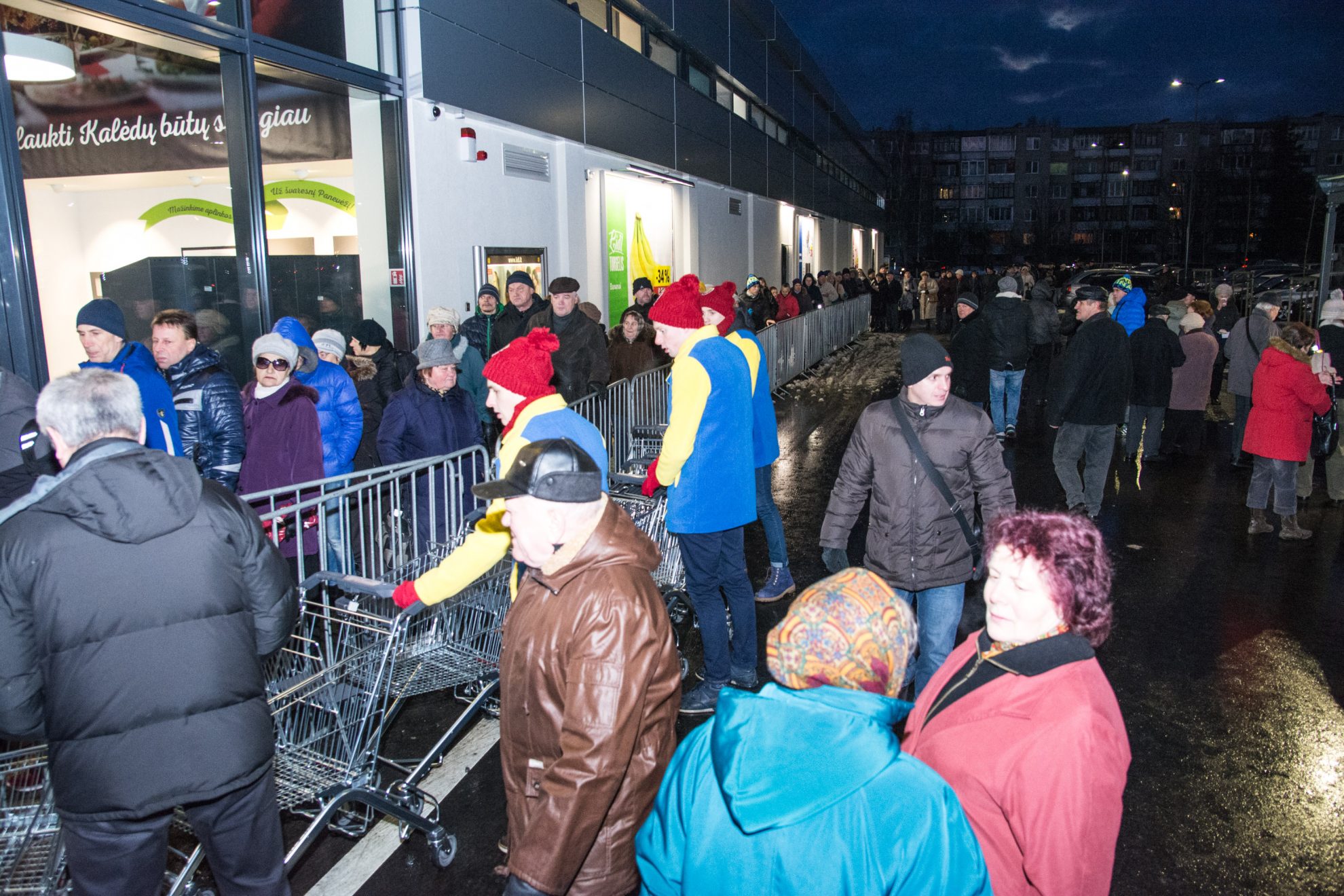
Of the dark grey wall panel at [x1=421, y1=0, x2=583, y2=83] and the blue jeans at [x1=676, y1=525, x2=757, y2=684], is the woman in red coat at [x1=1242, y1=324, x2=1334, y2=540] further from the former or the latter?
the dark grey wall panel at [x1=421, y1=0, x2=583, y2=83]

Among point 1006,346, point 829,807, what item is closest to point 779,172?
point 1006,346

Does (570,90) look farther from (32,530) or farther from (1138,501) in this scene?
(32,530)

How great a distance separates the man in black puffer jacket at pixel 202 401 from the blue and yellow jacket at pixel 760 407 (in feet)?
10.6

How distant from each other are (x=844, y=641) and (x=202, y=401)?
16.0ft

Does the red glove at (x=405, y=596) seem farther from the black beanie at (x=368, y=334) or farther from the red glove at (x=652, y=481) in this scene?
the black beanie at (x=368, y=334)

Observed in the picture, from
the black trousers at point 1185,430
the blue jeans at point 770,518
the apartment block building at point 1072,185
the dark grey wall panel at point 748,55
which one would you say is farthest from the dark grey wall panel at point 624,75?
the apartment block building at point 1072,185

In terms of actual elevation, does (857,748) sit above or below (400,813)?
above

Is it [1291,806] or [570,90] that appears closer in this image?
[1291,806]

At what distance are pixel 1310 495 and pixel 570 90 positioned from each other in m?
11.3

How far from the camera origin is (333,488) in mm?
6086

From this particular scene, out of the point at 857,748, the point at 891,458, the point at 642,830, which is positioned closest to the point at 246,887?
the point at 642,830

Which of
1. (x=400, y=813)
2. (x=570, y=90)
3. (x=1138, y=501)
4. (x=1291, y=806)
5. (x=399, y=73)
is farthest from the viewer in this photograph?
(x=570, y=90)

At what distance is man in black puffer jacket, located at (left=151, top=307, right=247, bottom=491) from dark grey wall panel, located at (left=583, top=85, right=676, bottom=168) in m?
10.4

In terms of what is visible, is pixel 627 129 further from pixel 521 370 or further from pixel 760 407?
pixel 521 370
